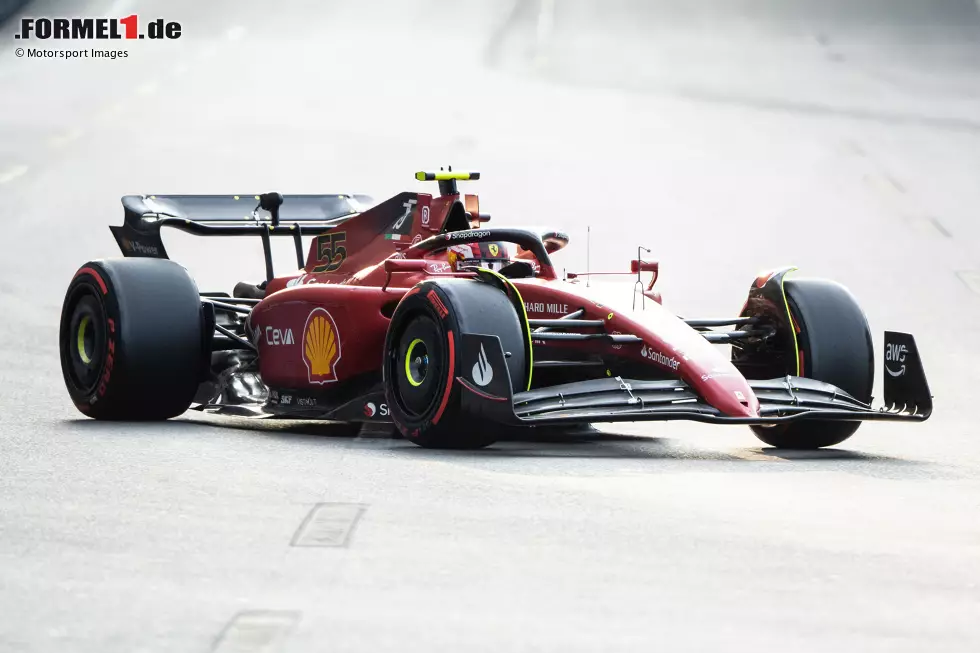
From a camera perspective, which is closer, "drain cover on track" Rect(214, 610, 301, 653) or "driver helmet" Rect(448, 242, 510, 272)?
"drain cover on track" Rect(214, 610, 301, 653)

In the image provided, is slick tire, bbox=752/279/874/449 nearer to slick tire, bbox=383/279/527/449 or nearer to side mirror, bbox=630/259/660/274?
side mirror, bbox=630/259/660/274

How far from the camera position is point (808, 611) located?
5.34m

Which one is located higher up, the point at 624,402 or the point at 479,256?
the point at 479,256

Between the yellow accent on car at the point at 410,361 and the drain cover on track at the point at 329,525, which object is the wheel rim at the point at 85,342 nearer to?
the yellow accent on car at the point at 410,361

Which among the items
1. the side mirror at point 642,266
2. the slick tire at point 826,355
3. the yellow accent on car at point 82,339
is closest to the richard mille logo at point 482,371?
the side mirror at point 642,266

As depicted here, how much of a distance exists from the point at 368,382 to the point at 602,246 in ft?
52.6

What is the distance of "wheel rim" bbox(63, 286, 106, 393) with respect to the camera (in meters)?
11.4

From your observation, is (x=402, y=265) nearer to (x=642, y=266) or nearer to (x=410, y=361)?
(x=410, y=361)

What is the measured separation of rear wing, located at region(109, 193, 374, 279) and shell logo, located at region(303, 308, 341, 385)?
6.81 feet

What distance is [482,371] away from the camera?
9.13m

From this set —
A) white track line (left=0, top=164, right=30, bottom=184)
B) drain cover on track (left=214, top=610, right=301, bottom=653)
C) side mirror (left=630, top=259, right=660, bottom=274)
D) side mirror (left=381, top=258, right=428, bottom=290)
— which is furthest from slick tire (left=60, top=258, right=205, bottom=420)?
white track line (left=0, top=164, right=30, bottom=184)

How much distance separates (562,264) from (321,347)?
15710 millimetres

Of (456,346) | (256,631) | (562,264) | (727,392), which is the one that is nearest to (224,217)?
(456,346)

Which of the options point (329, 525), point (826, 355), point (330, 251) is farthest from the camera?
point (330, 251)
